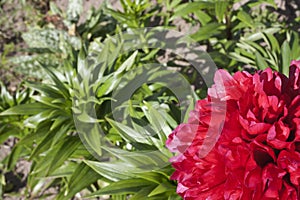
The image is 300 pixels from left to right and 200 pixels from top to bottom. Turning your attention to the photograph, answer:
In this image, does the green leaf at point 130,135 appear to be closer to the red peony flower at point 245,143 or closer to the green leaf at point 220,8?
the red peony flower at point 245,143

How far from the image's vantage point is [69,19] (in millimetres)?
3316

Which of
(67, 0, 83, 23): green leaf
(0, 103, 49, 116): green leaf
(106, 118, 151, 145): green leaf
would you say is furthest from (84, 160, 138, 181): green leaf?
(67, 0, 83, 23): green leaf

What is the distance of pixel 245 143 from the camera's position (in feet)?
4.11

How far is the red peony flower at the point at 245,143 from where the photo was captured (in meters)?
1.23

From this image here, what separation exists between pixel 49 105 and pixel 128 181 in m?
0.71

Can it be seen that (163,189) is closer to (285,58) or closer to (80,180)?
(80,180)

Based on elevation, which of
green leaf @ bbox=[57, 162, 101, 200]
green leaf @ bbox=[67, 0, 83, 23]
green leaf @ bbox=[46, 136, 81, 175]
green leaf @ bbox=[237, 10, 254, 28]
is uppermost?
green leaf @ bbox=[67, 0, 83, 23]

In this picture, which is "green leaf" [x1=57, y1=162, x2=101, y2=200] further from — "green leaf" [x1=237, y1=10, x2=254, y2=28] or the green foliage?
"green leaf" [x1=237, y1=10, x2=254, y2=28]

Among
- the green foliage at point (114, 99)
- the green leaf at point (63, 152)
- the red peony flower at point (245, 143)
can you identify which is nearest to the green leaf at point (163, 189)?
the green foliage at point (114, 99)

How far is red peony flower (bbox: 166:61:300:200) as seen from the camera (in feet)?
4.05

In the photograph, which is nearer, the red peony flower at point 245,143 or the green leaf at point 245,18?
the red peony flower at point 245,143

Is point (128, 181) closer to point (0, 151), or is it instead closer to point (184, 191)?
point (184, 191)

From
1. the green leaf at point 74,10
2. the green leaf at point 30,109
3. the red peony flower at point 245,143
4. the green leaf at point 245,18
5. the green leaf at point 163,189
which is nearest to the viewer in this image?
the red peony flower at point 245,143

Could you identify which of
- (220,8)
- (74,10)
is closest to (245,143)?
(220,8)
